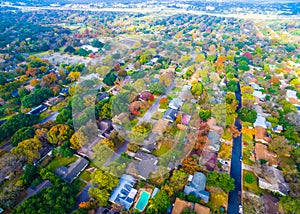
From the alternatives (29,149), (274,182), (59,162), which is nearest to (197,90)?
(274,182)

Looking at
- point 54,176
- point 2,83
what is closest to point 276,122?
point 54,176

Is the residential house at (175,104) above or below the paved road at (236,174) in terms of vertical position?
above

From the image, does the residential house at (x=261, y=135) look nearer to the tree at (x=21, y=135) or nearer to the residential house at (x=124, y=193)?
the residential house at (x=124, y=193)

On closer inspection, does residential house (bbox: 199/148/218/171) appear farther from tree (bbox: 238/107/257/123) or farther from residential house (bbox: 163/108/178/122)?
tree (bbox: 238/107/257/123)

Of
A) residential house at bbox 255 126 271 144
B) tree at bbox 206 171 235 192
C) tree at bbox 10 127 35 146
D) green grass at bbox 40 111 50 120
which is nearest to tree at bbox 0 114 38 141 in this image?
tree at bbox 10 127 35 146

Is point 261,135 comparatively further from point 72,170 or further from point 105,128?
point 72,170

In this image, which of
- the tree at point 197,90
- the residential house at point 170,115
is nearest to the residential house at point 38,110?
the residential house at point 170,115
